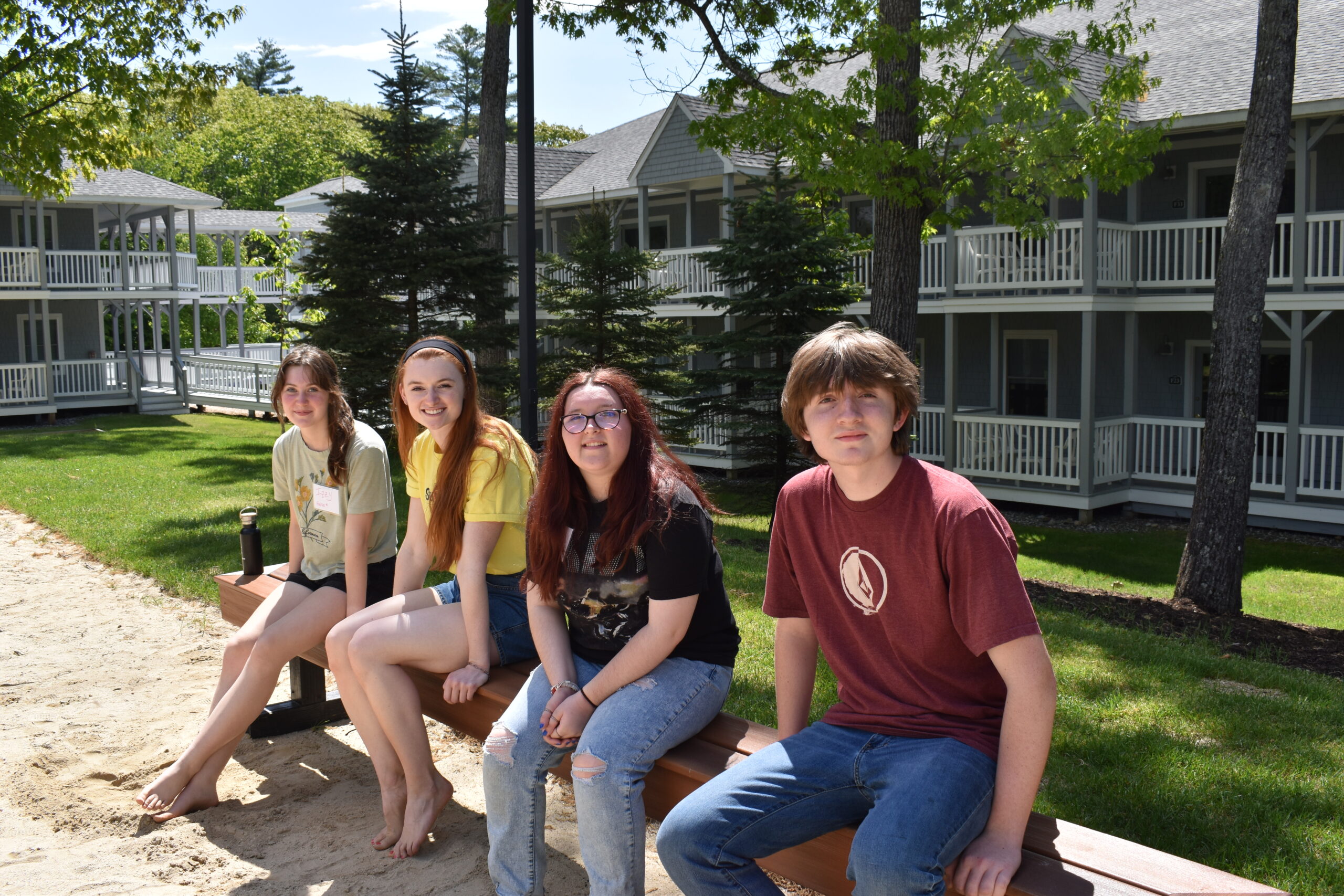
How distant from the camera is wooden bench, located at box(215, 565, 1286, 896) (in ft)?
7.07

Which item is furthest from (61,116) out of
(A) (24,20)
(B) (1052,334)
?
(B) (1052,334)

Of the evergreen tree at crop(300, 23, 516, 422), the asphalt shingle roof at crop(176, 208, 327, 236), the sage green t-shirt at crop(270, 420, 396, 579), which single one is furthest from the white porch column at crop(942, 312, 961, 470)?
the asphalt shingle roof at crop(176, 208, 327, 236)

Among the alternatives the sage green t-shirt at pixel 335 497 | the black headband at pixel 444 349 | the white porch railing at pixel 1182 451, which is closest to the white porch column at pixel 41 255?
the white porch railing at pixel 1182 451

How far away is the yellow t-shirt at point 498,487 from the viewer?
380 centimetres

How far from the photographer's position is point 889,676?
261 centimetres

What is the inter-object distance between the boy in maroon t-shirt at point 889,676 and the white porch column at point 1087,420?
511 inches

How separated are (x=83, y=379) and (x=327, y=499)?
80.2 feet

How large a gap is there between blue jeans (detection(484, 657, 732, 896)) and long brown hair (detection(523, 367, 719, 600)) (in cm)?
38

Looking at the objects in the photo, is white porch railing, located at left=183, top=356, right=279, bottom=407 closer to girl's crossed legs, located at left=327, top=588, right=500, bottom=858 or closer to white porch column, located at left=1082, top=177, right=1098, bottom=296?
white porch column, located at left=1082, top=177, right=1098, bottom=296

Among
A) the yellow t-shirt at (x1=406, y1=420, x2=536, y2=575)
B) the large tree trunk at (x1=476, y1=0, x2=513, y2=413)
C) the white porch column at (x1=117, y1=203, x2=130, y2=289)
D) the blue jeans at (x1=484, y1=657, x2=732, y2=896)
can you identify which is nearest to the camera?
the blue jeans at (x1=484, y1=657, x2=732, y2=896)

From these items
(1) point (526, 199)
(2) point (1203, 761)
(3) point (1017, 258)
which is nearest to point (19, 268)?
(3) point (1017, 258)

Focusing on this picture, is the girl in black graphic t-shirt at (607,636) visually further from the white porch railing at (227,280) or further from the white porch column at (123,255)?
the white porch railing at (227,280)

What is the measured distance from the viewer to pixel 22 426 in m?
23.1

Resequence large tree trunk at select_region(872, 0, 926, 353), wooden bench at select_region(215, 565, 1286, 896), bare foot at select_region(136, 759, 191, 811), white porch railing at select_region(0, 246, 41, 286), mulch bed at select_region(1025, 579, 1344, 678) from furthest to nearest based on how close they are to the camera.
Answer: white porch railing at select_region(0, 246, 41, 286)
large tree trunk at select_region(872, 0, 926, 353)
mulch bed at select_region(1025, 579, 1344, 678)
bare foot at select_region(136, 759, 191, 811)
wooden bench at select_region(215, 565, 1286, 896)
